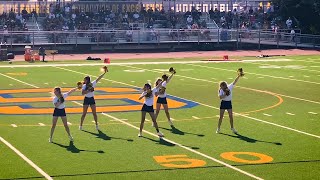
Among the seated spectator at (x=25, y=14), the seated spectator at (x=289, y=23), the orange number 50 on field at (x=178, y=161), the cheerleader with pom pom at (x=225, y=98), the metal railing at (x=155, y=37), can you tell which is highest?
the seated spectator at (x=25, y=14)

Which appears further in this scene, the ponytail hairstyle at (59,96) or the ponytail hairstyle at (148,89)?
the ponytail hairstyle at (148,89)

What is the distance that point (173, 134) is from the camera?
23.4 meters

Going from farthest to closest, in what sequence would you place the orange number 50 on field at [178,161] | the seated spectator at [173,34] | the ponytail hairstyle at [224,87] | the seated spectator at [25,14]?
the seated spectator at [25,14], the seated spectator at [173,34], the ponytail hairstyle at [224,87], the orange number 50 on field at [178,161]

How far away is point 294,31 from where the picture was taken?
212ft

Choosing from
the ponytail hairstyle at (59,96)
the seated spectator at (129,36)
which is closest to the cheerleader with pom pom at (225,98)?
the ponytail hairstyle at (59,96)

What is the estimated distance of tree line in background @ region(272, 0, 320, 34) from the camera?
6681 centimetres

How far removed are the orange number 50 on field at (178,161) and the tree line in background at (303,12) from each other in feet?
157

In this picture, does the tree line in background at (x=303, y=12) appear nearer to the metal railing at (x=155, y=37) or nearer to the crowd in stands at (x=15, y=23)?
the metal railing at (x=155, y=37)

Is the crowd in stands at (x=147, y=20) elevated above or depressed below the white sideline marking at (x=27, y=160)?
above

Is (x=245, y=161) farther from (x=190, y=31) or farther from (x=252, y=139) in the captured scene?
(x=190, y=31)

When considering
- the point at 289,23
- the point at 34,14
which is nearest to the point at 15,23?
the point at 34,14

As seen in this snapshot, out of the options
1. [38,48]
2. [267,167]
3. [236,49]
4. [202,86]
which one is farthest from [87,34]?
[267,167]

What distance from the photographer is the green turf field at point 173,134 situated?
18641 millimetres

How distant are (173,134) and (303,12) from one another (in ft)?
152
